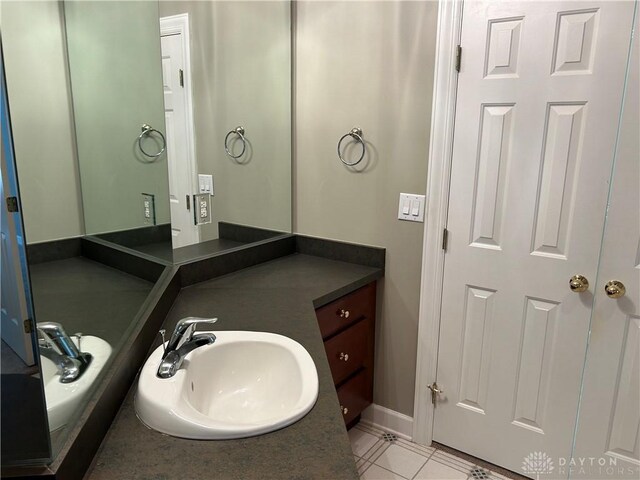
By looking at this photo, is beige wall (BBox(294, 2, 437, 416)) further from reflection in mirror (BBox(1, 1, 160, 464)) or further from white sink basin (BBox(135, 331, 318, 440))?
white sink basin (BBox(135, 331, 318, 440))

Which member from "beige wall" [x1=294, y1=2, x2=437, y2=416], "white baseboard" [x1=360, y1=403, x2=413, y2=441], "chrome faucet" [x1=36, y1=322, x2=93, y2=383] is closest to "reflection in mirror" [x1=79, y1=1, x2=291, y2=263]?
"beige wall" [x1=294, y1=2, x2=437, y2=416]

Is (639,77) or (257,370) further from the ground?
(639,77)

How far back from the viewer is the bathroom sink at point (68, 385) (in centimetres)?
79

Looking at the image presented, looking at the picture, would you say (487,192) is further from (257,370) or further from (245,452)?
(245,452)

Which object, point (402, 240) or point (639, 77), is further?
point (402, 240)

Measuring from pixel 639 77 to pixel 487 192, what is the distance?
635 millimetres

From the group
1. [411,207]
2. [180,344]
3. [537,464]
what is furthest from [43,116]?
[537,464]

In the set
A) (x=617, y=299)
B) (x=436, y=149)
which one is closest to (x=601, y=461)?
(x=617, y=299)

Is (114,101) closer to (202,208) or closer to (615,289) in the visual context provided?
(202,208)

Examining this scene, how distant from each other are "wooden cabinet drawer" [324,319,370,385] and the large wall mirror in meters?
0.67

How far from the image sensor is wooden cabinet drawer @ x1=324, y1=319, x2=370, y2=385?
2.04 metres

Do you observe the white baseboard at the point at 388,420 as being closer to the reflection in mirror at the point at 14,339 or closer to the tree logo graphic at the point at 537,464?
the tree logo graphic at the point at 537,464

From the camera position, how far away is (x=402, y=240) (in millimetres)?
2148

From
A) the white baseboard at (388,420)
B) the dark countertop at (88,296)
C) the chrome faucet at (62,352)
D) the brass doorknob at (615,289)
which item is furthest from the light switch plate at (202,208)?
the brass doorknob at (615,289)
